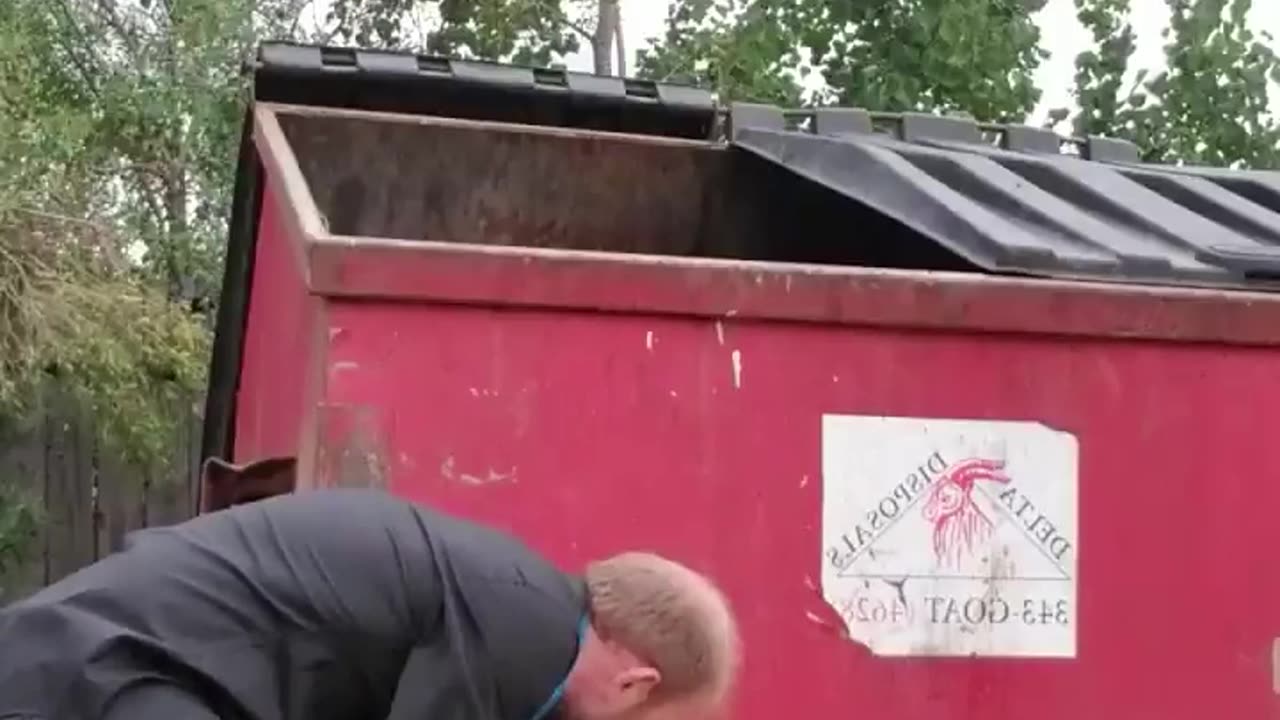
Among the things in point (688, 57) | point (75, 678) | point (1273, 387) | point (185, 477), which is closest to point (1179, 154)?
point (688, 57)

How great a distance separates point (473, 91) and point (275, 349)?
114 centimetres

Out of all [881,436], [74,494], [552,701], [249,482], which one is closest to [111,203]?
[74,494]

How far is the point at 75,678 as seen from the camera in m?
2.09

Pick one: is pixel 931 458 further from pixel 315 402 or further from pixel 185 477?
pixel 185 477

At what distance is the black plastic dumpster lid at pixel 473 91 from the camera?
4.33 meters

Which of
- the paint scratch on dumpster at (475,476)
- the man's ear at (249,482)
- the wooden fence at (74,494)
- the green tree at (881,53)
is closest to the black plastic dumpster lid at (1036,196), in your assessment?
the paint scratch on dumpster at (475,476)

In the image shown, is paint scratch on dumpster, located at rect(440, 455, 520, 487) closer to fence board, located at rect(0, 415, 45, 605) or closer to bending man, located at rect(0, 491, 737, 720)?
bending man, located at rect(0, 491, 737, 720)

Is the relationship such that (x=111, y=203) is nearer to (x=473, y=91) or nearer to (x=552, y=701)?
(x=473, y=91)

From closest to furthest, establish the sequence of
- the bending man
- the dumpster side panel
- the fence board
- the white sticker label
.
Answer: the bending man → the white sticker label → the dumpster side panel → the fence board

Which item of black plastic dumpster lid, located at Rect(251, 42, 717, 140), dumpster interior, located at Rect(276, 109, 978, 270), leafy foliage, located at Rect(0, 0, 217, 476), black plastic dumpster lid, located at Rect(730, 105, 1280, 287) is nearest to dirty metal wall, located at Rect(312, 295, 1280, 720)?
black plastic dumpster lid, located at Rect(730, 105, 1280, 287)

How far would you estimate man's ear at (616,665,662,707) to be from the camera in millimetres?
2119

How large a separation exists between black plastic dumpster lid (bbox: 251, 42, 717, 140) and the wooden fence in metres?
2.95

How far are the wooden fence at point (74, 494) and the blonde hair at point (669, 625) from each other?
16.8 ft

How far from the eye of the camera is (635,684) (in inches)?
83.4
